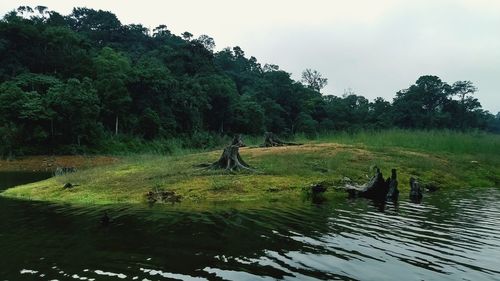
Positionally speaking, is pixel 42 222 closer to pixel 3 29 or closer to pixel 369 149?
pixel 369 149

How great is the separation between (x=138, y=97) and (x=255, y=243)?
6578 cm

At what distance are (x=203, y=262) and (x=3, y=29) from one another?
74.4 metres

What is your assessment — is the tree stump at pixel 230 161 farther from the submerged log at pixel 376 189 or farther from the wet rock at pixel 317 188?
the submerged log at pixel 376 189

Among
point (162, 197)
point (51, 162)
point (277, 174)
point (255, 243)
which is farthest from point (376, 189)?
point (51, 162)

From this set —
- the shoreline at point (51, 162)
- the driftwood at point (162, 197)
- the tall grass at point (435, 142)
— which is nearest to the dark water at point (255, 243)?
the driftwood at point (162, 197)

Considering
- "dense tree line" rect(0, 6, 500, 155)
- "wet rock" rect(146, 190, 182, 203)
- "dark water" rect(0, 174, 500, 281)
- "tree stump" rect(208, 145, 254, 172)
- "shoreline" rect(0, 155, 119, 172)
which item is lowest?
"shoreline" rect(0, 155, 119, 172)

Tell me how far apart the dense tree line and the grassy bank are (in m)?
32.7

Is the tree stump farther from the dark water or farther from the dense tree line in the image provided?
the dense tree line

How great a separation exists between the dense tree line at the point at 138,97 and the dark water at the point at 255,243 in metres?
43.6

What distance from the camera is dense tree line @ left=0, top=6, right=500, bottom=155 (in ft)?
182

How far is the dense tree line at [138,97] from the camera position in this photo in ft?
182

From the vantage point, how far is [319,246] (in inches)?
399

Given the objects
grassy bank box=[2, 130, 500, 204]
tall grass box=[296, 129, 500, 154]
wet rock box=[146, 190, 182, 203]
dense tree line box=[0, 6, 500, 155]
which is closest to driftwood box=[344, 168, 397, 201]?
grassy bank box=[2, 130, 500, 204]

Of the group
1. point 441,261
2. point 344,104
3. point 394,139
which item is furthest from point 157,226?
point 344,104
